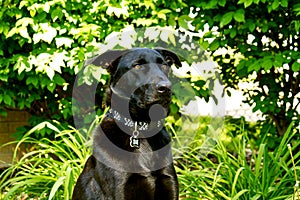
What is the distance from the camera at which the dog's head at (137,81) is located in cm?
266

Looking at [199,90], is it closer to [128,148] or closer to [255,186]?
[255,186]

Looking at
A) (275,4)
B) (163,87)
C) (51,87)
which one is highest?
(275,4)

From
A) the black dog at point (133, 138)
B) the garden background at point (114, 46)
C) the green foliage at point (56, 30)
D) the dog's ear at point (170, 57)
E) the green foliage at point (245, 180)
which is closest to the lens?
the black dog at point (133, 138)

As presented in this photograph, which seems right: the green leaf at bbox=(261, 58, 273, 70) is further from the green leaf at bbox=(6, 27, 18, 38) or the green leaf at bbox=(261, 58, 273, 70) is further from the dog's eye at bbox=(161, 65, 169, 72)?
the green leaf at bbox=(6, 27, 18, 38)

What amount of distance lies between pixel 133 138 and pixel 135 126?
0.07 meters

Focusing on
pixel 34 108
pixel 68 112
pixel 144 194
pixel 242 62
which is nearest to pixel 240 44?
pixel 242 62

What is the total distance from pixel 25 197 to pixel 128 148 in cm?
175

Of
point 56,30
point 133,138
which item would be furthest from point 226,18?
point 133,138

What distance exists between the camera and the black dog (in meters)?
2.75

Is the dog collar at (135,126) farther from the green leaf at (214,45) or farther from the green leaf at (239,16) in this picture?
the green leaf at (214,45)

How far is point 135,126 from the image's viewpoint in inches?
112

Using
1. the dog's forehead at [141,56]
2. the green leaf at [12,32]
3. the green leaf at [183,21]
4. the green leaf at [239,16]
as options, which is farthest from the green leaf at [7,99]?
the dog's forehead at [141,56]

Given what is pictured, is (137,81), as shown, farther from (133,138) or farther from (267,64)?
(267,64)

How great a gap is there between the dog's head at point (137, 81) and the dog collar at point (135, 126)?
3cm
